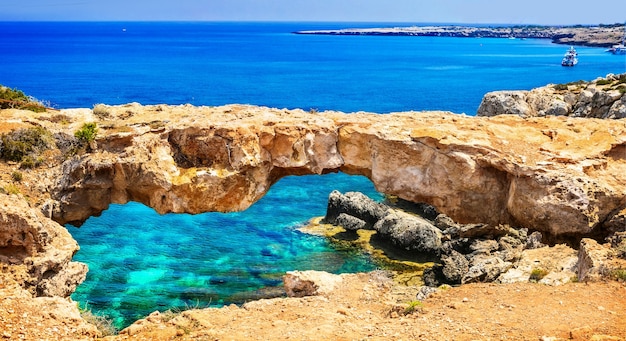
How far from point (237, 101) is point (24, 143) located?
184 feet

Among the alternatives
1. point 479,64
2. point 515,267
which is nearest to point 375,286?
point 515,267

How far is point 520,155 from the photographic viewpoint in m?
18.6

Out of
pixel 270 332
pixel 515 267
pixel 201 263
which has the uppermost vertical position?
pixel 270 332

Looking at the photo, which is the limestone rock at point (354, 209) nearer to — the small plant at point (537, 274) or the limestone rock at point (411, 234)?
the limestone rock at point (411, 234)

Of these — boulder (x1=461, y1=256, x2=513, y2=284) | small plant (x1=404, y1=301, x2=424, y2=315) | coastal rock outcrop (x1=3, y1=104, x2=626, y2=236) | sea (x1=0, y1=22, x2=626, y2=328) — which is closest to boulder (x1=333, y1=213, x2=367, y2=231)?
sea (x1=0, y1=22, x2=626, y2=328)

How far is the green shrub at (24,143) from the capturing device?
59.2ft

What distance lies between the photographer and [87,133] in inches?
736

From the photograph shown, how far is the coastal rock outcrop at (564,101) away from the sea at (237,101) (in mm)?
12360

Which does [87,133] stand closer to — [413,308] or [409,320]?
[413,308]

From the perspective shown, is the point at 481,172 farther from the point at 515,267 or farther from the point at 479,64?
the point at 479,64

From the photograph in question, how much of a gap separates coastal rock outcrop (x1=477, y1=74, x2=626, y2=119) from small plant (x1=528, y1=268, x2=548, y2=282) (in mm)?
26617

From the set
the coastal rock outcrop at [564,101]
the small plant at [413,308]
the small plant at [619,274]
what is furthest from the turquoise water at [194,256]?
the small plant at [619,274]

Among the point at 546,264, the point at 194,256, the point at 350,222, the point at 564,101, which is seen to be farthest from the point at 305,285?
the point at 564,101

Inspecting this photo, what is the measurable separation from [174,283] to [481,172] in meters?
15.9
